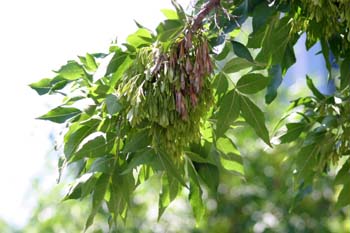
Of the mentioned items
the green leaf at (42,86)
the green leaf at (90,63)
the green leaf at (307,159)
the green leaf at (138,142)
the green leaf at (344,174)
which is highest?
the green leaf at (90,63)

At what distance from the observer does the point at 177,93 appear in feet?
5.29

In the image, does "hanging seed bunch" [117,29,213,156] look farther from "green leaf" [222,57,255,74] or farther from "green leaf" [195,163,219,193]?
"green leaf" [195,163,219,193]

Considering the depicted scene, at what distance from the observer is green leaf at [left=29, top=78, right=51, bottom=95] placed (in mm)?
1905

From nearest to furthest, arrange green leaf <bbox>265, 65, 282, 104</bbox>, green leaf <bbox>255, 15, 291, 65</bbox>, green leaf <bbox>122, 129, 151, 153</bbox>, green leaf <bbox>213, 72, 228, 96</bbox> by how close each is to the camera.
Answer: green leaf <bbox>122, 129, 151, 153</bbox> → green leaf <bbox>213, 72, 228, 96</bbox> → green leaf <bbox>255, 15, 291, 65</bbox> → green leaf <bbox>265, 65, 282, 104</bbox>

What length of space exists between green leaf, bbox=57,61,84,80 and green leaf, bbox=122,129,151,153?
0.24 metres

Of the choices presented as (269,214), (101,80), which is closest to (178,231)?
(269,214)

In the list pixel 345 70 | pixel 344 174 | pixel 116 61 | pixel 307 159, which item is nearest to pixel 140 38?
pixel 116 61

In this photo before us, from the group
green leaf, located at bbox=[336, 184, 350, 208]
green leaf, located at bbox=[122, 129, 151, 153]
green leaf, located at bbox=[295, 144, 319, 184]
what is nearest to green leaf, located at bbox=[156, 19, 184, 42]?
green leaf, located at bbox=[122, 129, 151, 153]

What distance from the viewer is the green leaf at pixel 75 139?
66.9 inches

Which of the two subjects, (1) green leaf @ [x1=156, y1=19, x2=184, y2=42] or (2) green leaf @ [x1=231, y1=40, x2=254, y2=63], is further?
(2) green leaf @ [x1=231, y1=40, x2=254, y2=63]

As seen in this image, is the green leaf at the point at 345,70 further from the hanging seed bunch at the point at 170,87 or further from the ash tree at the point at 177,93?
the hanging seed bunch at the point at 170,87

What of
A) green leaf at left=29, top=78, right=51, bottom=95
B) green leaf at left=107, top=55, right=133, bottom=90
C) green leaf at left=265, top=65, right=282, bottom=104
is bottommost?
green leaf at left=29, top=78, right=51, bottom=95

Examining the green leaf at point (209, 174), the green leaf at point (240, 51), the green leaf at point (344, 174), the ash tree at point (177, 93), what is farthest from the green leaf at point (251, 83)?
the green leaf at point (344, 174)

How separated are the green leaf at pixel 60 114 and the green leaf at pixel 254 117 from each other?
37 cm
